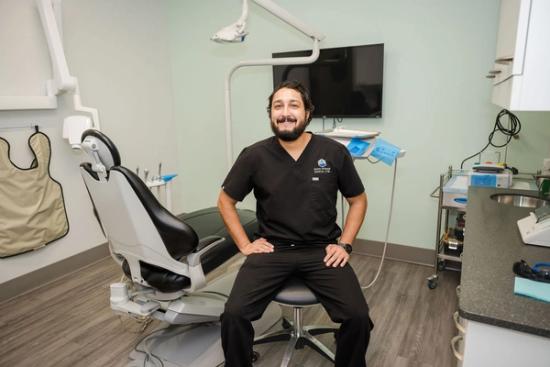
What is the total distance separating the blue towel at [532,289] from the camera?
2.95 ft

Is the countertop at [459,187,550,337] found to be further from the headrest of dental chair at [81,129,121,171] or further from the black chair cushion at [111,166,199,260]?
the headrest of dental chair at [81,129,121,171]

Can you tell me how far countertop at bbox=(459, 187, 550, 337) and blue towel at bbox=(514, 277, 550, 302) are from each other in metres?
0.02

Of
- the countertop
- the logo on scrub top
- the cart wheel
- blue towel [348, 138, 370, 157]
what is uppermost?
blue towel [348, 138, 370, 157]

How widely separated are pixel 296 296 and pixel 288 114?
2.71ft

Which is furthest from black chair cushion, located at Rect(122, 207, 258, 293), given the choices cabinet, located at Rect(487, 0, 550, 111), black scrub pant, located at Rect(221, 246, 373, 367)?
cabinet, located at Rect(487, 0, 550, 111)

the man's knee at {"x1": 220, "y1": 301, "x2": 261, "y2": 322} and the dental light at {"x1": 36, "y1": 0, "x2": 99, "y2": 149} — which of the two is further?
the dental light at {"x1": 36, "y1": 0, "x2": 99, "y2": 149}

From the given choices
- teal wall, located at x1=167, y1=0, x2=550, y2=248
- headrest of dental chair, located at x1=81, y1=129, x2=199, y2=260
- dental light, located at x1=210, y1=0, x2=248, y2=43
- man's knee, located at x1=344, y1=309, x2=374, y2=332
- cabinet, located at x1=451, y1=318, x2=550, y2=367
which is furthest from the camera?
teal wall, located at x1=167, y1=0, x2=550, y2=248

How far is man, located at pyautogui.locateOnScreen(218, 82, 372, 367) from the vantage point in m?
1.47

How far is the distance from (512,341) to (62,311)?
253 centimetres

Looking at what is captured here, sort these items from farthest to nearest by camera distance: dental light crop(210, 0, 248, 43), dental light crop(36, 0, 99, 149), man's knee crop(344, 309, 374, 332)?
dental light crop(36, 0, 99, 149), dental light crop(210, 0, 248, 43), man's knee crop(344, 309, 374, 332)

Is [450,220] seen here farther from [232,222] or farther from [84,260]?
[84,260]

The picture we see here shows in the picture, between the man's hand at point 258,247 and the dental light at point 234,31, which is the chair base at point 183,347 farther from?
the dental light at point 234,31

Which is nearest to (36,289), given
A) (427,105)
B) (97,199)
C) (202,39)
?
(97,199)

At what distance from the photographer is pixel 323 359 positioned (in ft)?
6.24
